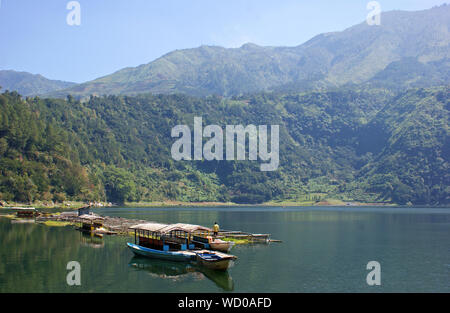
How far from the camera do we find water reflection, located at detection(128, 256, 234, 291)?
5278cm

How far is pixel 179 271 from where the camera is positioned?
57812 millimetres

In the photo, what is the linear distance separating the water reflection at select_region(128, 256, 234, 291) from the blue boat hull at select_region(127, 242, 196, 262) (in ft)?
1.88

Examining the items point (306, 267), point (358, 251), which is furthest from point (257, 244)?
point (306, 267)

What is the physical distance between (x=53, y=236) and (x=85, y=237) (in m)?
5.65

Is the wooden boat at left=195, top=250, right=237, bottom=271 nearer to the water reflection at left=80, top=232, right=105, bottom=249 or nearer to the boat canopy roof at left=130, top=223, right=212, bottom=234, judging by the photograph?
the boat canopy roof at left=130, top=223, right=212, bottom=234

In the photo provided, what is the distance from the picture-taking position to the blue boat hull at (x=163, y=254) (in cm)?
6219

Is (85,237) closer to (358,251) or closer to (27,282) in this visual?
(27,282)

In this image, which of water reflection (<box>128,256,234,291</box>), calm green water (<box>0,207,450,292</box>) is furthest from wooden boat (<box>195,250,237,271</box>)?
calm green water (<box>0,207,450,292</box>)

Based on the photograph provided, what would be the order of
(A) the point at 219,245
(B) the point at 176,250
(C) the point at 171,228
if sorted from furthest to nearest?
(A) the point at 219,245 → (B) the point at 176,250 → (C) the point at 171,228

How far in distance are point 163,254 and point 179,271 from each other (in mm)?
6922

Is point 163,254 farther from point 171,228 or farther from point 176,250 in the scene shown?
point 171,228

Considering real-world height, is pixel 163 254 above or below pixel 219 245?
below

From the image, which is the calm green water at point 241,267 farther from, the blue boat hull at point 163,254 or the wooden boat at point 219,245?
the wooden boat at point 219,245

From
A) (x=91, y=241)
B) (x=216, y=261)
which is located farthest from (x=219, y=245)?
(x=91, y=241)
